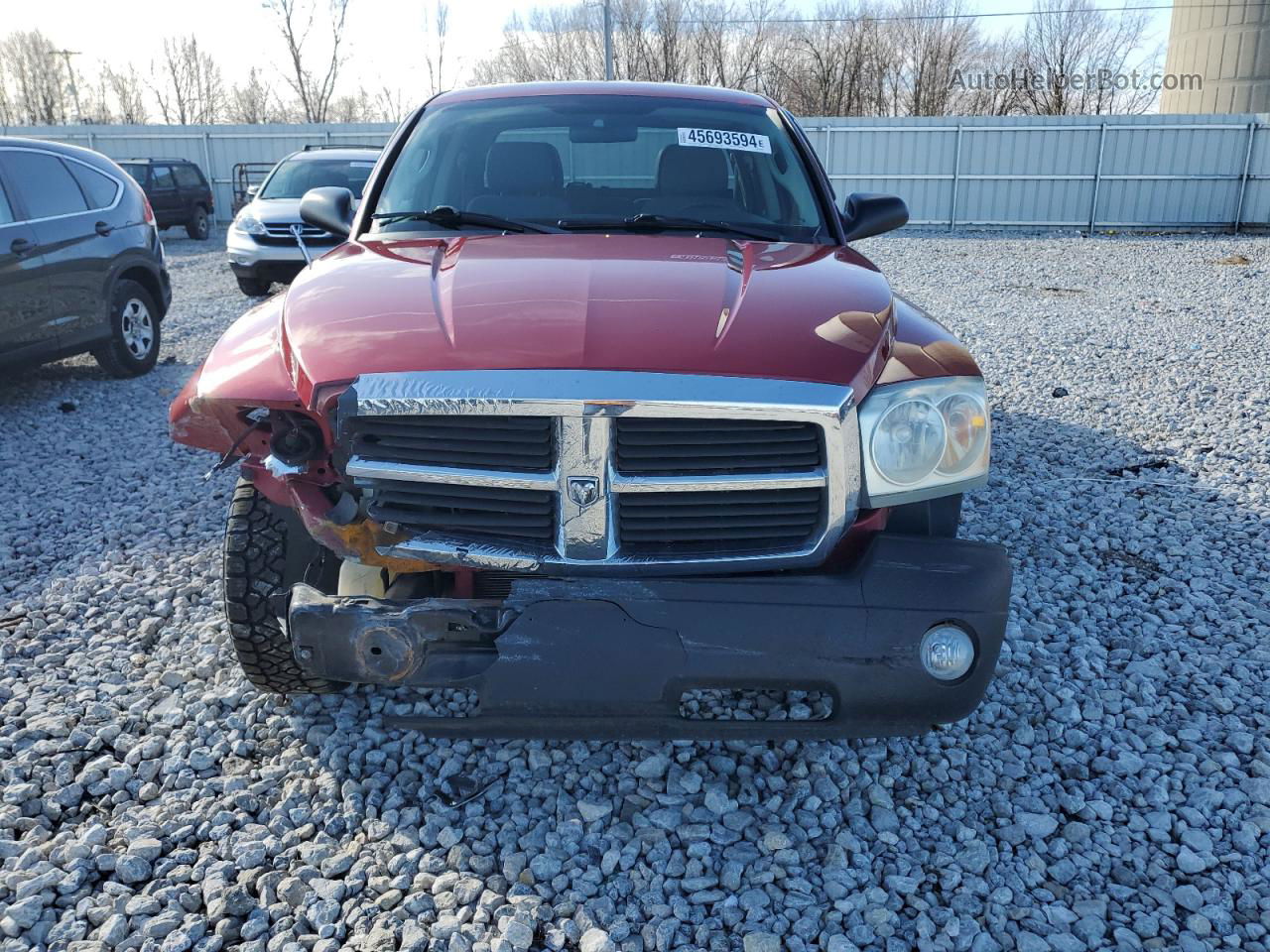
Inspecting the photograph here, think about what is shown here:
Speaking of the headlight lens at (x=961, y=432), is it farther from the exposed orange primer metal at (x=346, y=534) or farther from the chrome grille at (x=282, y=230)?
the chrome grille at (x=282, y=230)

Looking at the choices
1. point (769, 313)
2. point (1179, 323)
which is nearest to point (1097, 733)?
point (769, 313)

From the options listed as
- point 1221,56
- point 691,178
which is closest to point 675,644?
point 691,178

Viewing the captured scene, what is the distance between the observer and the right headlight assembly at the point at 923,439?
7.09 ft

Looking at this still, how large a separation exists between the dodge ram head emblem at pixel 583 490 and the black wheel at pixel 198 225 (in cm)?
1953

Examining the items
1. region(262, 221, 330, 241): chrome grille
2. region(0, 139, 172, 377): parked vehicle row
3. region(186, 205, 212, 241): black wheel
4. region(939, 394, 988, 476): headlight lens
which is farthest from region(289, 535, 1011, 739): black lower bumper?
region(186, 205, 212, 241): black wheel

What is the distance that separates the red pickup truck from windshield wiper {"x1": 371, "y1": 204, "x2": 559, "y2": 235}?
0.66m

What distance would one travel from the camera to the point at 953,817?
2.41 m

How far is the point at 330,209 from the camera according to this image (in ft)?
12.0

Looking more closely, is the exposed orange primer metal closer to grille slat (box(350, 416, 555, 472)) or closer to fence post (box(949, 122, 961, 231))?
grille slat (box(350, 416, 555, 472))

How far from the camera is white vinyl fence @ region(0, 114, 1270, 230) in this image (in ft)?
62.6

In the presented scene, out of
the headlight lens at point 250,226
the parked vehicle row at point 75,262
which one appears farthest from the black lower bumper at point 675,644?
the headlight lens at point 250,226

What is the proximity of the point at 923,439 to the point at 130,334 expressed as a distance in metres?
6.87

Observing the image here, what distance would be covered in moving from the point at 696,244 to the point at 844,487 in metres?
1.11

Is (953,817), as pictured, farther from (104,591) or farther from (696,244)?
(104,591)
